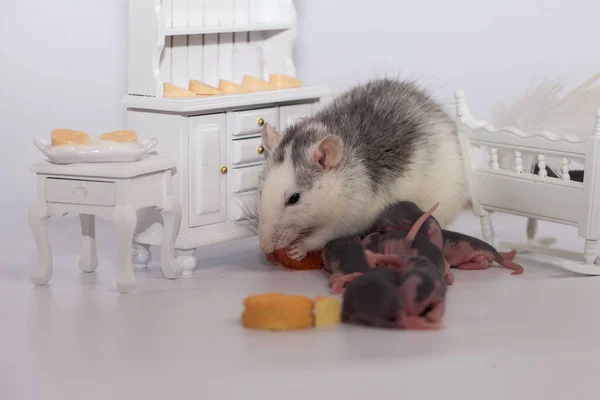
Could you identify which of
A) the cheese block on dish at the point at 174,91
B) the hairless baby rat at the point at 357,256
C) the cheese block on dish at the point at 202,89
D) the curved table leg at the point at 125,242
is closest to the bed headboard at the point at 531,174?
the hairless baby rat at the point at 357,256

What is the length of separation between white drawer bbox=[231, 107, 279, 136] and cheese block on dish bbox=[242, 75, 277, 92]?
0.46 feet

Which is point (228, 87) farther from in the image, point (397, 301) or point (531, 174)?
point (397, 301)

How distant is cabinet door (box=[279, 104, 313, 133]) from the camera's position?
17.7ft

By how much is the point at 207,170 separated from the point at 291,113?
0.70 metres

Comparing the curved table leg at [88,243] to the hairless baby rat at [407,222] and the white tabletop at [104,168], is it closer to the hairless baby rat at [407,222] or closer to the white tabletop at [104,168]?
the white tabletop at [104,168]

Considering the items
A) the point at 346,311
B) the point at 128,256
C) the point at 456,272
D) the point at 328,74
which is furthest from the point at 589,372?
the point at 328,74

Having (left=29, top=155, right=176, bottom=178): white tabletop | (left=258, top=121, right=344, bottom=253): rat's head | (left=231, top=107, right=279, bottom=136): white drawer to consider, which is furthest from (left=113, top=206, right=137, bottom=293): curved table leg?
(left=231, top=107, right=279, bottom=136): white drawer

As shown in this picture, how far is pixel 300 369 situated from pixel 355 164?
151 cm

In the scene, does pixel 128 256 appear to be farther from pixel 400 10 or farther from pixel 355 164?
pixel 400 10

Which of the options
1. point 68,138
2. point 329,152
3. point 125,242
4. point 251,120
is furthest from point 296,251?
point 68,138

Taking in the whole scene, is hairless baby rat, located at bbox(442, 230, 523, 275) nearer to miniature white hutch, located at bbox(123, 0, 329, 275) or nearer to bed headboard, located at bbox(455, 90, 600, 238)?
bed headboard, located at bbox(455, 90, 600, 238)

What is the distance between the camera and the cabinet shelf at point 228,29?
5023mm

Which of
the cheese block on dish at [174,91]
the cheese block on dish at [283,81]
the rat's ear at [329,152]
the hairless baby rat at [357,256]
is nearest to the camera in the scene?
the hairless baby rat at [357,256]

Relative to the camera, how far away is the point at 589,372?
3.51 metres
